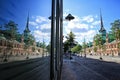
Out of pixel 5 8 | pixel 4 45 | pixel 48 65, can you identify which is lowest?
pixel 48 65

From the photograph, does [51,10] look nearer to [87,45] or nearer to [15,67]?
[15,67]

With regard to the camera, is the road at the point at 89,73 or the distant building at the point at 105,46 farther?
the distant building at the point at 105,46

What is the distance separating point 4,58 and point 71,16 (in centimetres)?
766

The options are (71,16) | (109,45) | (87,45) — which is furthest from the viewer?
(87,45)

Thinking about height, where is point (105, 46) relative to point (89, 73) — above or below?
above

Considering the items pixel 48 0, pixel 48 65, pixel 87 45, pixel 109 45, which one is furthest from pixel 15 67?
pixel 87 45

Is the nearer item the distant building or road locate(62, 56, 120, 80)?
road locate(62, 56, 120, 80)

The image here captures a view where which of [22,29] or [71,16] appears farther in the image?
[71,16]

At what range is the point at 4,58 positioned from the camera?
43cm

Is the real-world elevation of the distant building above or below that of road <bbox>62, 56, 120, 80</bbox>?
above

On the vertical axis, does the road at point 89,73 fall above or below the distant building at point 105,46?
below

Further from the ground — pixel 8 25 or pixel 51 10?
pixel 51 10

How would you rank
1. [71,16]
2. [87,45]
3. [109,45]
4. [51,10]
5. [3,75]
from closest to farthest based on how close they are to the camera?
[3,75], [51,10], [71,16], [109,45], [87,45]

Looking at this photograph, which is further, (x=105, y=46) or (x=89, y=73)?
(x=105, y=46)
